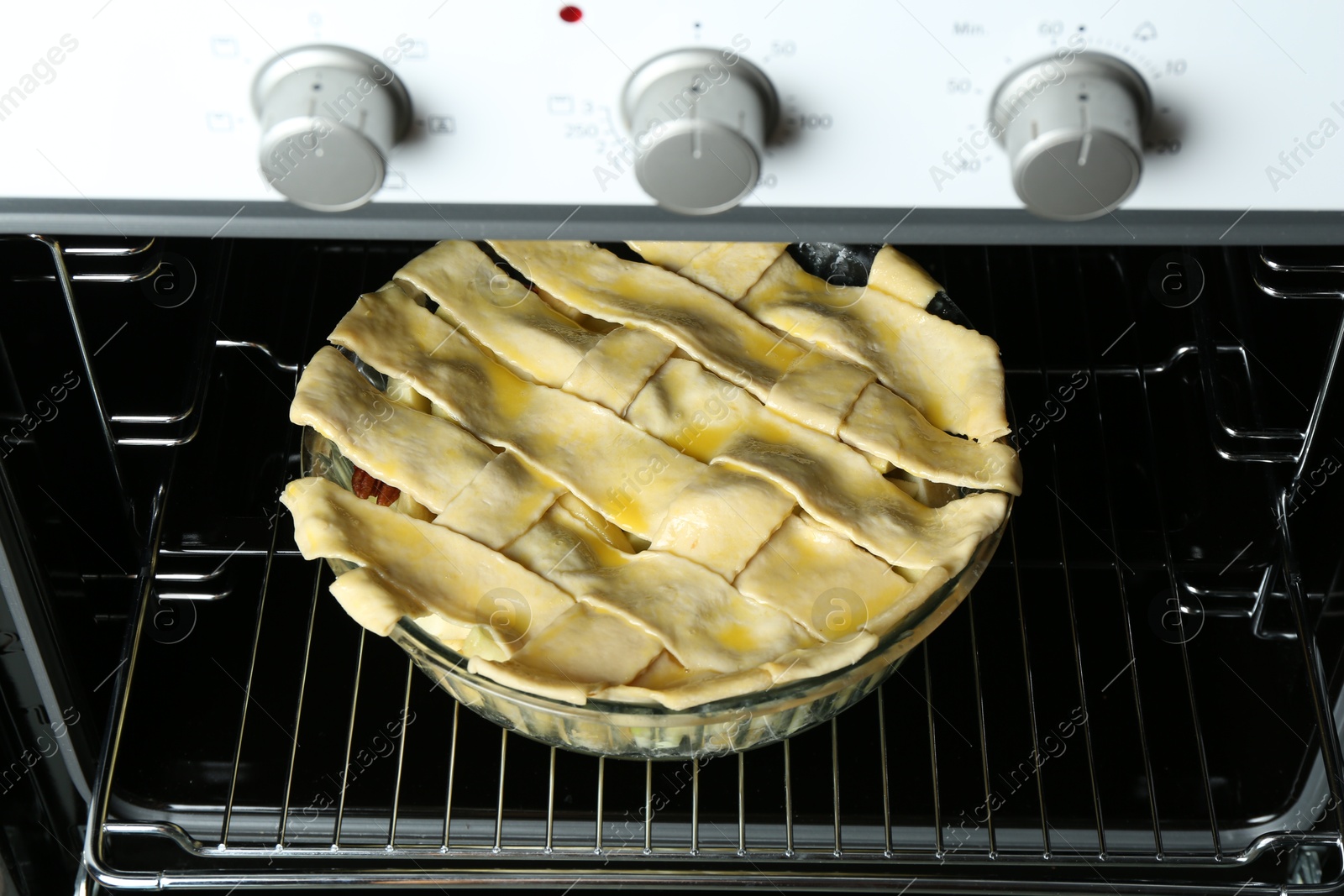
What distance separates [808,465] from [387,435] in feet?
1.02

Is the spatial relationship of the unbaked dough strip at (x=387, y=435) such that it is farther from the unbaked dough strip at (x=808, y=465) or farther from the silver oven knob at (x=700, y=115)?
the silver oven knob at (x=700, y=115)

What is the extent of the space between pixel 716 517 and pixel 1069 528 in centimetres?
40

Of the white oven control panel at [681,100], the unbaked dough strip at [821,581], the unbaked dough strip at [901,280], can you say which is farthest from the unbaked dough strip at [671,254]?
the white oven control panel at [681,100]

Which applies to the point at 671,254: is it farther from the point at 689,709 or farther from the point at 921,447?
the point at 689,709

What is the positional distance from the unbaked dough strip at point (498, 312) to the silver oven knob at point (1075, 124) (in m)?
0.46

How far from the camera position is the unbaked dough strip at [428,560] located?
0.86m

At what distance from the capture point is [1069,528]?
113 centimetres

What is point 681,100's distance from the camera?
23.4 inches

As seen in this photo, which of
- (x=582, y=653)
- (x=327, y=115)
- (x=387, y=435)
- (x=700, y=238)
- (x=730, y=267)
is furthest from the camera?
(x=730, y=267)

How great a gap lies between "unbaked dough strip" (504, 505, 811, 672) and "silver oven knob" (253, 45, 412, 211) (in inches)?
13.9

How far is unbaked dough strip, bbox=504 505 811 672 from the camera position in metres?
0.85

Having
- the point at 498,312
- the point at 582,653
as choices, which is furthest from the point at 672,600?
the point at 498,312

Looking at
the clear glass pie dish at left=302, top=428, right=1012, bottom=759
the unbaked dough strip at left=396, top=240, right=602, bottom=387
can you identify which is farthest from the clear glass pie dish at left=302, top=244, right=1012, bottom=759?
the unbaked dough strip at left=396, top=240, right=602, bottom=387

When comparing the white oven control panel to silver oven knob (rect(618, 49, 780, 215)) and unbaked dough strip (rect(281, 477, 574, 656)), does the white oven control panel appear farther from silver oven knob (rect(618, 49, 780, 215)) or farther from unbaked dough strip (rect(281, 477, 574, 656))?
unbaked dough strip (rect(281, 477, 574, 656))
